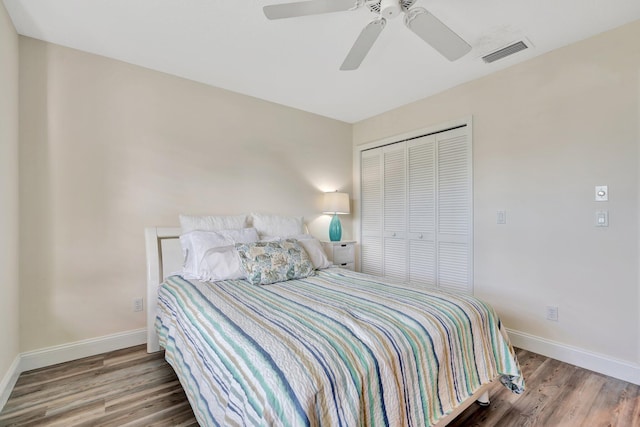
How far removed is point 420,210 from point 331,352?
103 inches

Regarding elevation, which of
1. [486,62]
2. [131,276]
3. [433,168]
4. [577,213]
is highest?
[486,62]

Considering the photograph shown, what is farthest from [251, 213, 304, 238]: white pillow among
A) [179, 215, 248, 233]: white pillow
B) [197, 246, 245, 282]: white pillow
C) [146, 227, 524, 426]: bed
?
[146, 227, 524, 426]: bed

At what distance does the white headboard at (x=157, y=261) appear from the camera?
243 centimetres

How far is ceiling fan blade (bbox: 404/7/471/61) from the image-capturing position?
1591 millimetres

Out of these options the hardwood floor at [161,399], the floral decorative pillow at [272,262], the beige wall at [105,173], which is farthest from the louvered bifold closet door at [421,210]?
the beige wall at [105,173]

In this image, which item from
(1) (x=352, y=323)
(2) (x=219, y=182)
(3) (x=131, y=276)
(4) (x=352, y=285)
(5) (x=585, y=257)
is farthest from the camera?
(2) (x=219, y=182)

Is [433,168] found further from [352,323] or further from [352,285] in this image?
[352,323]

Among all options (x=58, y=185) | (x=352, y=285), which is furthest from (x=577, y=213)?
(x=58, y=185)

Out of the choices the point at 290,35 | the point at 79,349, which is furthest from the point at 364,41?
the point at 79,349

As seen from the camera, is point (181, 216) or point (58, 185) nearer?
point (58, 185)

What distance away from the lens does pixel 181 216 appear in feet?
8.95

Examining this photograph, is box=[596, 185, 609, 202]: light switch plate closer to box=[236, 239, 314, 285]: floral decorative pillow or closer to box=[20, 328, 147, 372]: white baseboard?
box=[236, 239, 314, 285]: floral decorative pillow

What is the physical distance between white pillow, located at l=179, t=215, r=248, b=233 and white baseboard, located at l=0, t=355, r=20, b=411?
1387 mm

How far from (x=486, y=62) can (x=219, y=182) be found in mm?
2696
